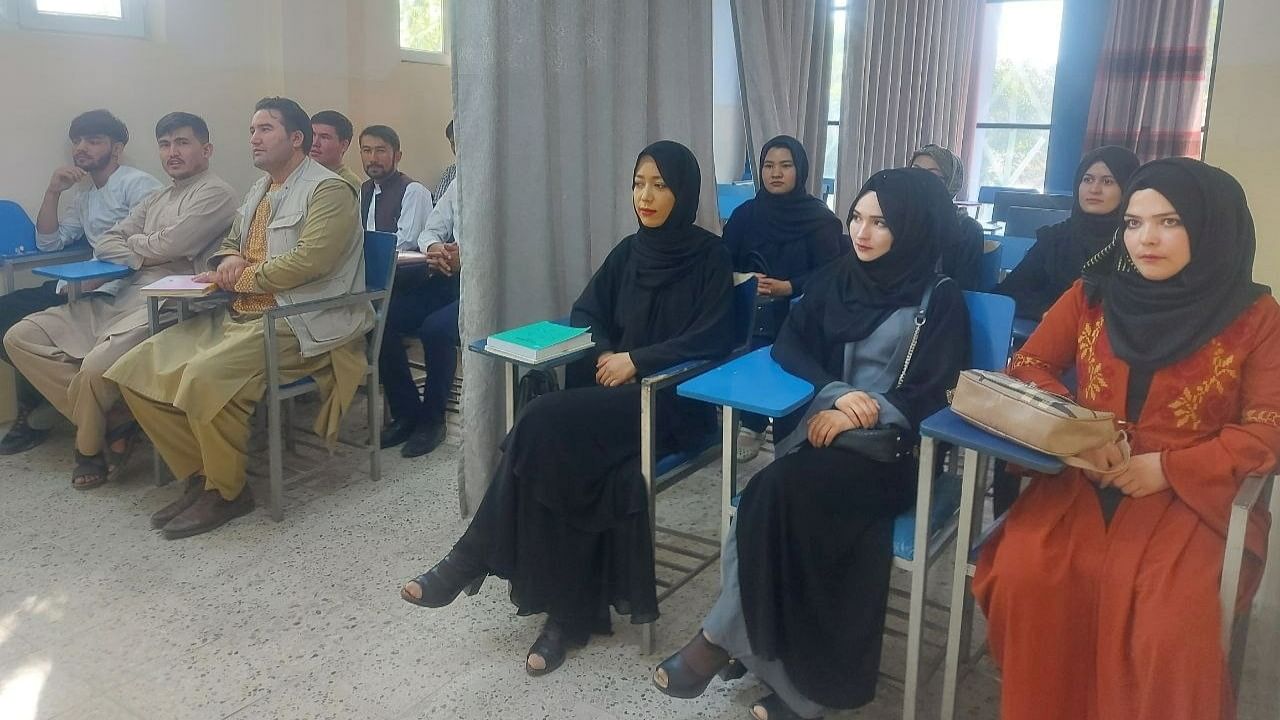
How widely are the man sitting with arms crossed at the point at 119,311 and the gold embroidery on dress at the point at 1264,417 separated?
311 centimetres

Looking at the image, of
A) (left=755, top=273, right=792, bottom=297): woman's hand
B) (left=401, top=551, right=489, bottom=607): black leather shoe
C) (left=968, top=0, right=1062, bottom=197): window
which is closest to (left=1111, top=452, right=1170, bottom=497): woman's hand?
(left=401, top=551, right=489, bottom=607): black leather shoe

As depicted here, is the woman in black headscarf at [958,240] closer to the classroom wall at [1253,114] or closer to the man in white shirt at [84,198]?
the classroom wall at [1253,114]

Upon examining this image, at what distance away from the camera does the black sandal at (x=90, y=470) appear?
3207 mm

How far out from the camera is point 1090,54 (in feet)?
19.3

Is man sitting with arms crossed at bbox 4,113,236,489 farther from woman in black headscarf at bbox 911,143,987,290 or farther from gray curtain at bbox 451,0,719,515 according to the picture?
woman in black headscarf at bbox 911,143,987,290

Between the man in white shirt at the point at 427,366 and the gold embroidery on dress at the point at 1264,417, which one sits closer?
the gold embroidery on dress at the point at 1264,417

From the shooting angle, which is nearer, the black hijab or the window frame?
the black hijab

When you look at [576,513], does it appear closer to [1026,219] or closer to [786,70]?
[786,70]

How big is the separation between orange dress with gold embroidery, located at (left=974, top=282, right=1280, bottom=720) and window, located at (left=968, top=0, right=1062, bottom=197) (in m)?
5.09

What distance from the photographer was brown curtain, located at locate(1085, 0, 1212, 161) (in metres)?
5.53

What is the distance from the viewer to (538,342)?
90.6 inches

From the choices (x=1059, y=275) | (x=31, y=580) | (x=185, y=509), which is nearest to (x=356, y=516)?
(x=185, y=509)

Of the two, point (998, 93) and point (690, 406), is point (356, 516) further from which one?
point (998, 93)

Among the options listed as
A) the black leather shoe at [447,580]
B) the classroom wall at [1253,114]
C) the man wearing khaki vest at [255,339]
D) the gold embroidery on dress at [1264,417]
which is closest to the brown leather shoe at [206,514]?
Result: the man wearing khaki vest at [255,339]
